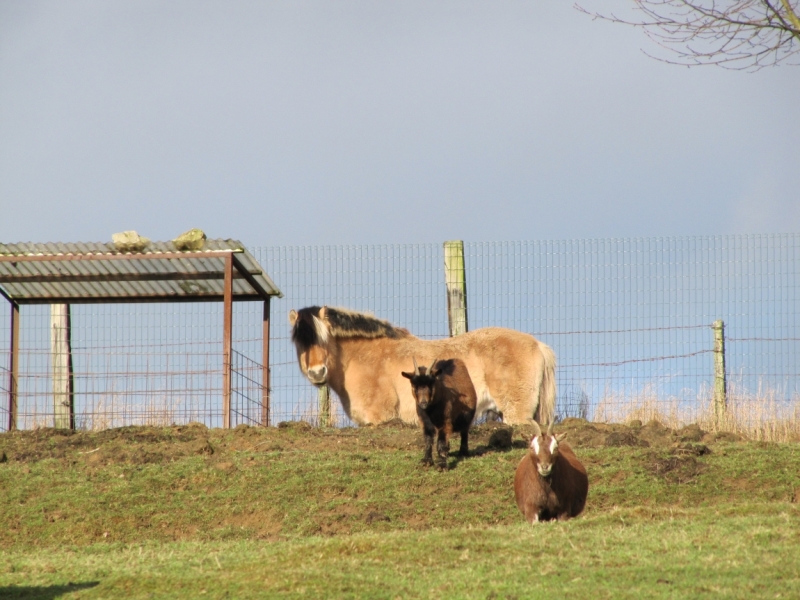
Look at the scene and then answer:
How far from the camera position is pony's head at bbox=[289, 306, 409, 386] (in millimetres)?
15047

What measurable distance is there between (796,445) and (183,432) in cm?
768

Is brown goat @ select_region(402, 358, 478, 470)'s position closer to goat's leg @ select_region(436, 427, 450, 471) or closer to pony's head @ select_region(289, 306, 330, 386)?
goat's leg @ select_region(436, 427, 450, 471)

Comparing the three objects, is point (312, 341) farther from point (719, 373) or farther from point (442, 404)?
point (719, 373)

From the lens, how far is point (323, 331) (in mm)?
15117

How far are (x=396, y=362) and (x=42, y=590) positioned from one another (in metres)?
8.51

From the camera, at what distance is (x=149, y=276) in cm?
1574

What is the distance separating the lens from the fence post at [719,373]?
1455 cm

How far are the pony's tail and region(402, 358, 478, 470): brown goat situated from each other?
116 inches

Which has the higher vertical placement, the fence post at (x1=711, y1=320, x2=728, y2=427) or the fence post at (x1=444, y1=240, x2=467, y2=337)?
the fence post at (x1=444, y1=240, x2=467, y2=337)

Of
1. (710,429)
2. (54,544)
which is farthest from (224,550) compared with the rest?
(710,429)

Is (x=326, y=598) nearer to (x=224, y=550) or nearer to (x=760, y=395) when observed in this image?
(x=224, y=550)

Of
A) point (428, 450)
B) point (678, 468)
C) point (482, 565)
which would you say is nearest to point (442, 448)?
point (428, 450)

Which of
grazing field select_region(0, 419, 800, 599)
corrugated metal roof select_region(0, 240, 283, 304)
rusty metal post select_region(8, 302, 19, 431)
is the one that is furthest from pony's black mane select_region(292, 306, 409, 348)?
rusty metal post select_region(8, 302, 19, 431)

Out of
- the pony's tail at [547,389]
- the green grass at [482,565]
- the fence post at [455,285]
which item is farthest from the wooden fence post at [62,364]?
the green grass at [482,565]
